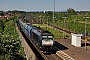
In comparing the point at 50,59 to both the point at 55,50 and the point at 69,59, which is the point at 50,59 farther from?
the point at 55,50

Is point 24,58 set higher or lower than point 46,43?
lower

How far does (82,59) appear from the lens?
27266 millimetres

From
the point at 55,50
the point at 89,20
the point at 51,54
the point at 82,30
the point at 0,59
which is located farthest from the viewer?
the point at 89,20

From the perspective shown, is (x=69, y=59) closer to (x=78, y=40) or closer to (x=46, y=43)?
(x=46, y=43)

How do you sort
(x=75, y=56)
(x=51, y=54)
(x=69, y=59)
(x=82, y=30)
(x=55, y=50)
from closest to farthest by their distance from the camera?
(x=69, y=59) < (x=75, y=56) < (x=51, y=54) < (x=55, y=50) < (x=82, y=30)

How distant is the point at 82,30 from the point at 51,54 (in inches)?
1343

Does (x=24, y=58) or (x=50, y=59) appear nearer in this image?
(x=50, y=59)

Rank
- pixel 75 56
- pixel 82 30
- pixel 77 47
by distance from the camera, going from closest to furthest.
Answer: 1. pixel 75 56
2. pixel 77 47
3. pixel 82 30

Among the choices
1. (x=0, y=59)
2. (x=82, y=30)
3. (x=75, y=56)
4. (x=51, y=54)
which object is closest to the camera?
(x=0, y=59)

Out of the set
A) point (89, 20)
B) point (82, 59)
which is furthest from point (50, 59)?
point (89, 20)

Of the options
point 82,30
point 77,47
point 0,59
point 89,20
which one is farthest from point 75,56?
point 89,20

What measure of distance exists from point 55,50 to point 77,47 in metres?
4.40

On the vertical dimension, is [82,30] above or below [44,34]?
below

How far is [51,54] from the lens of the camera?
31.7 metres
